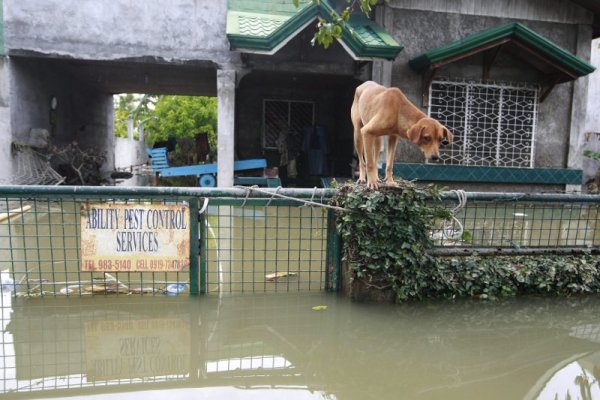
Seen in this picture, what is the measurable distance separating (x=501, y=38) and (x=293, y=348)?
8.88m

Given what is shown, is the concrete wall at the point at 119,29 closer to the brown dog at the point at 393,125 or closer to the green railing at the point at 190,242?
the green railing at the point at 190,242

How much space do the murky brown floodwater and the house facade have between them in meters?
6.49

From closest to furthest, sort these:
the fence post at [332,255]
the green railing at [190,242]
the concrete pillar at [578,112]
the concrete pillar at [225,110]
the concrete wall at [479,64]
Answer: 1. the green railing at [190,242]
2. the fence post at [332,255]
3. the concrete pillar at [225,110]
4. the concrete wall at [479,64]
5. the concrete pillar at [578,112]

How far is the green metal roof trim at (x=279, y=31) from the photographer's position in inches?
348

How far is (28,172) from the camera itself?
31.8 feet

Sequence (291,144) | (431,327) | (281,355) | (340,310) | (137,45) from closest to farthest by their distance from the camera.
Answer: (281,355), (431,327), (340,310), (137,45), (291,144)

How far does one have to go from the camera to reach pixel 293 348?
3.07 m

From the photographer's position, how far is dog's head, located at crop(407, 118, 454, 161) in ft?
11.6

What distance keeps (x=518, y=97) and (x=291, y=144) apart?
6006 millimetres

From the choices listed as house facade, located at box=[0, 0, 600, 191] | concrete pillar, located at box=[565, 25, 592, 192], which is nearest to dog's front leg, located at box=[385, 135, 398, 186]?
house facade, located at box=[0, 0, 600, 191]

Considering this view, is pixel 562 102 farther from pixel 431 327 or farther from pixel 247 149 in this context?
pixel 431 327

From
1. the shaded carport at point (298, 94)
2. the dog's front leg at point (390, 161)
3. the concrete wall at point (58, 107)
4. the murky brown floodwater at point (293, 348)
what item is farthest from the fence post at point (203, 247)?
the concrete wall at point (58, 107)

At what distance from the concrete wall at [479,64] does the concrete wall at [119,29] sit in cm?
387

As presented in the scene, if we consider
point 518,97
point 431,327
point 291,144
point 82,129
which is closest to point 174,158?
point 82,129
